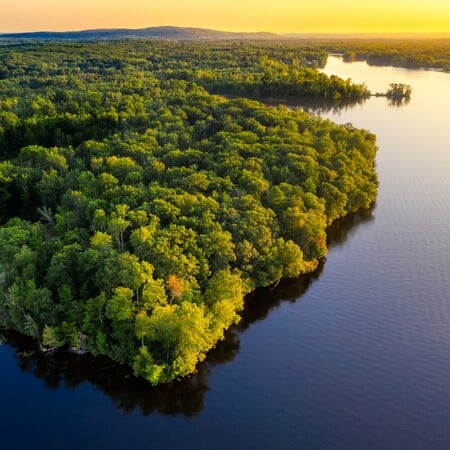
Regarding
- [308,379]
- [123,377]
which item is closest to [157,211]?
[123,377]

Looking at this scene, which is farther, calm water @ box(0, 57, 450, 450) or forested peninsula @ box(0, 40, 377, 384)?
forested peninsula @ box(0, 40, 377, 384)

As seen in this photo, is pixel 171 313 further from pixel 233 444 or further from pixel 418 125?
pixel 418 125

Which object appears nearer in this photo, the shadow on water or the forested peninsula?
the shadow on water

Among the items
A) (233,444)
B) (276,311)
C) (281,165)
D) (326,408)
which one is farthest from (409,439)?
(281,165)

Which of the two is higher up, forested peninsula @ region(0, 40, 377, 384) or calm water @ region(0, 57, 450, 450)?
forested peninsula @ region(0, 40, 377, 384)

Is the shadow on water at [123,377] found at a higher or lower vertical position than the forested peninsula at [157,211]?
lower
